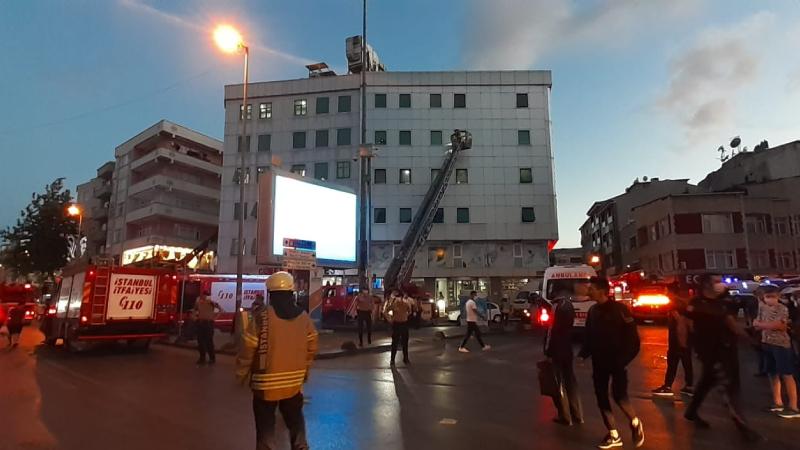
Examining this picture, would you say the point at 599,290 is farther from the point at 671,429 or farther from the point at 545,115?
the point at 545,115

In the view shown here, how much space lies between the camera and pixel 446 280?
4319 centimetres

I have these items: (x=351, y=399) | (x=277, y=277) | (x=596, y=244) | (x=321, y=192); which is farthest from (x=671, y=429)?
(x=596, y=244)

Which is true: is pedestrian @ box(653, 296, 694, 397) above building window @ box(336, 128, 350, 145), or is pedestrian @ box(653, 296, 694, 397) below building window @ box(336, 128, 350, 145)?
below

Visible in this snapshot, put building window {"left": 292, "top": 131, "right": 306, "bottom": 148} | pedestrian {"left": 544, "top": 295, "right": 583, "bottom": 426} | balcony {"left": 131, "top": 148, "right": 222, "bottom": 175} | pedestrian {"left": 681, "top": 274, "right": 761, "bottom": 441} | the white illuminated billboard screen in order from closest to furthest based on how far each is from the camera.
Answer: pedestrian {"left": 681, "top": 274, "right": 761, "bottom": 441}, pedestrian {"left": 544, "top": 295, "right": 583, "bottom": 426}, the white illuminated billboard screen, building window {"left": 292, "top": 131, "right": 306, "bottom": 148}, balcony {"left": 131, "top": 148, "right": 222, "bottom": 175}

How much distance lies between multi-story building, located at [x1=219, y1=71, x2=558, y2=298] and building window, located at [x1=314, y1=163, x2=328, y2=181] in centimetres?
9

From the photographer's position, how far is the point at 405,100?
149 feet

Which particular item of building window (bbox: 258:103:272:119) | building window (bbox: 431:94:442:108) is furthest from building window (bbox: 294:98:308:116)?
building window (bbox: 431:94:442:108)

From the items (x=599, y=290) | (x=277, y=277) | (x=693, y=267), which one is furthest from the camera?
(x=693, y=267)

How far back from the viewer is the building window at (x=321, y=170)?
149ft

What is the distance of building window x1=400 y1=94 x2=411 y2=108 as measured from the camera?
45.2m

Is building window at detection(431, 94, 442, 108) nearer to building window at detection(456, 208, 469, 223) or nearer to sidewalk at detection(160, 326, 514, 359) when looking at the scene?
building window at detection(456, 208, 469, 223)

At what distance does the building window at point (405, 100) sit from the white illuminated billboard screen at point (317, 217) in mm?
22074

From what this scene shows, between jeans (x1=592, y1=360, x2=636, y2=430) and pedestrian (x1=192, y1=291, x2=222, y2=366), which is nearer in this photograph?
jeans (x1=592, y1=360, x2=636, y2=430)

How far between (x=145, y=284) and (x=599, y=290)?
569 inches
